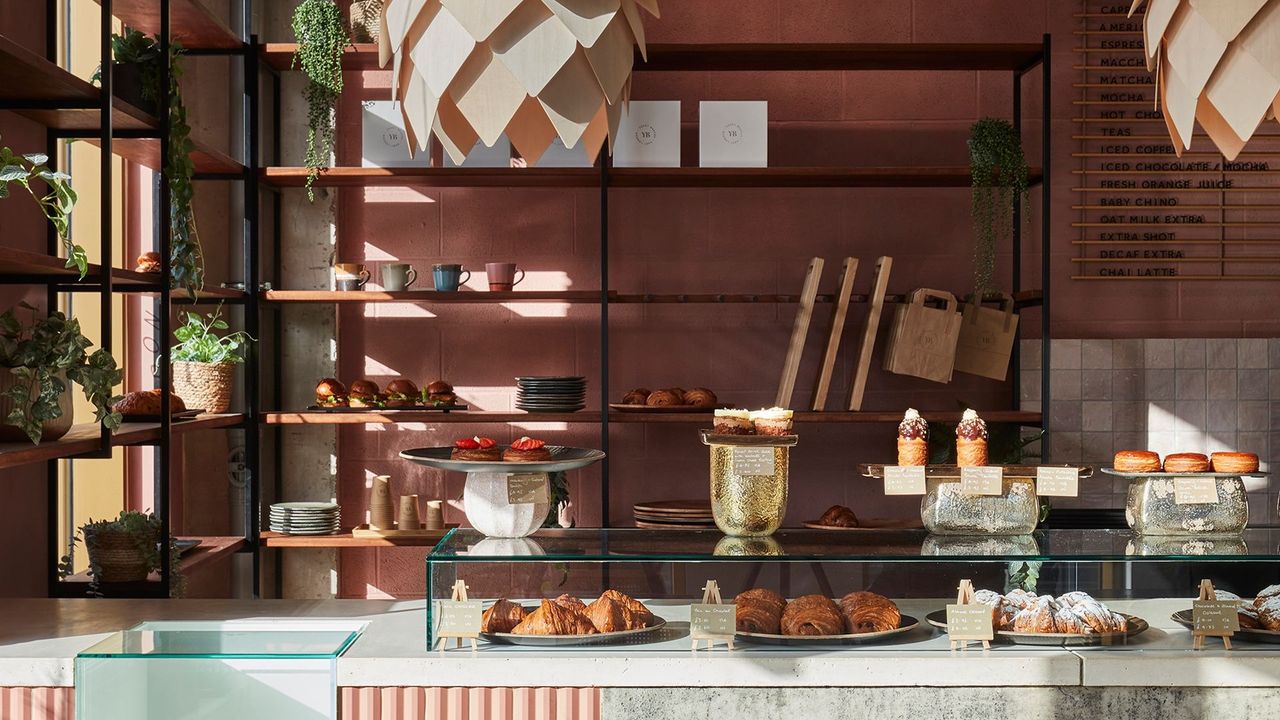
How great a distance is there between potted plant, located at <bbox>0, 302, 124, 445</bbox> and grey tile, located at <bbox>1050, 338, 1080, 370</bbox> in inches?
125

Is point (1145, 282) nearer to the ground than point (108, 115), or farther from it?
nearer to the ground

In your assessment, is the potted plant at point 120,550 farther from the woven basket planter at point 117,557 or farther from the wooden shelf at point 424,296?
the wooden shelf at point 424,296

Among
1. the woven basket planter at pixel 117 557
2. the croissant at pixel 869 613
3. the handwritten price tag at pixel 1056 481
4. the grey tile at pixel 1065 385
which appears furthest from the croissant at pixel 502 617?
the grey tile at pixel 1065 385

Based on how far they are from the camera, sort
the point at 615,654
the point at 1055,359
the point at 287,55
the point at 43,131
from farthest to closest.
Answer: the point at 1055,359 → the point at 287,55 → the point at 43,131 → the point at 615,654

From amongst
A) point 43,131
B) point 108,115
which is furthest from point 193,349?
point 108,115

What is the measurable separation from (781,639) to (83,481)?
2524 millimetres

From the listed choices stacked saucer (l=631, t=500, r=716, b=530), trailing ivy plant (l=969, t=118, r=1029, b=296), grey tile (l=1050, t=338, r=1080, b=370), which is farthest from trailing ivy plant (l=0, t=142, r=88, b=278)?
grey tile (l=1050, t=338, r=1080, b=370)

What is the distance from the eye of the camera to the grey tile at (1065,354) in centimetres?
410

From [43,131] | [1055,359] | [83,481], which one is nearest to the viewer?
[43,131]

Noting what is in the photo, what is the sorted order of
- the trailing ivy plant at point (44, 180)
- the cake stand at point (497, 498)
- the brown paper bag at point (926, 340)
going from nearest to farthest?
the cake stand at point (497, 498) < the trailing ivy plant at point (44, 180) < the brown paper bag at point (926, 340)

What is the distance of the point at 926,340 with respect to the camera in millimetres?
3910

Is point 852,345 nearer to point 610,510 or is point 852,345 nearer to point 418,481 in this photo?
point 610,510

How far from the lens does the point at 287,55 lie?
3.83 metres

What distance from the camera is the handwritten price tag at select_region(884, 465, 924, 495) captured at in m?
1.97
